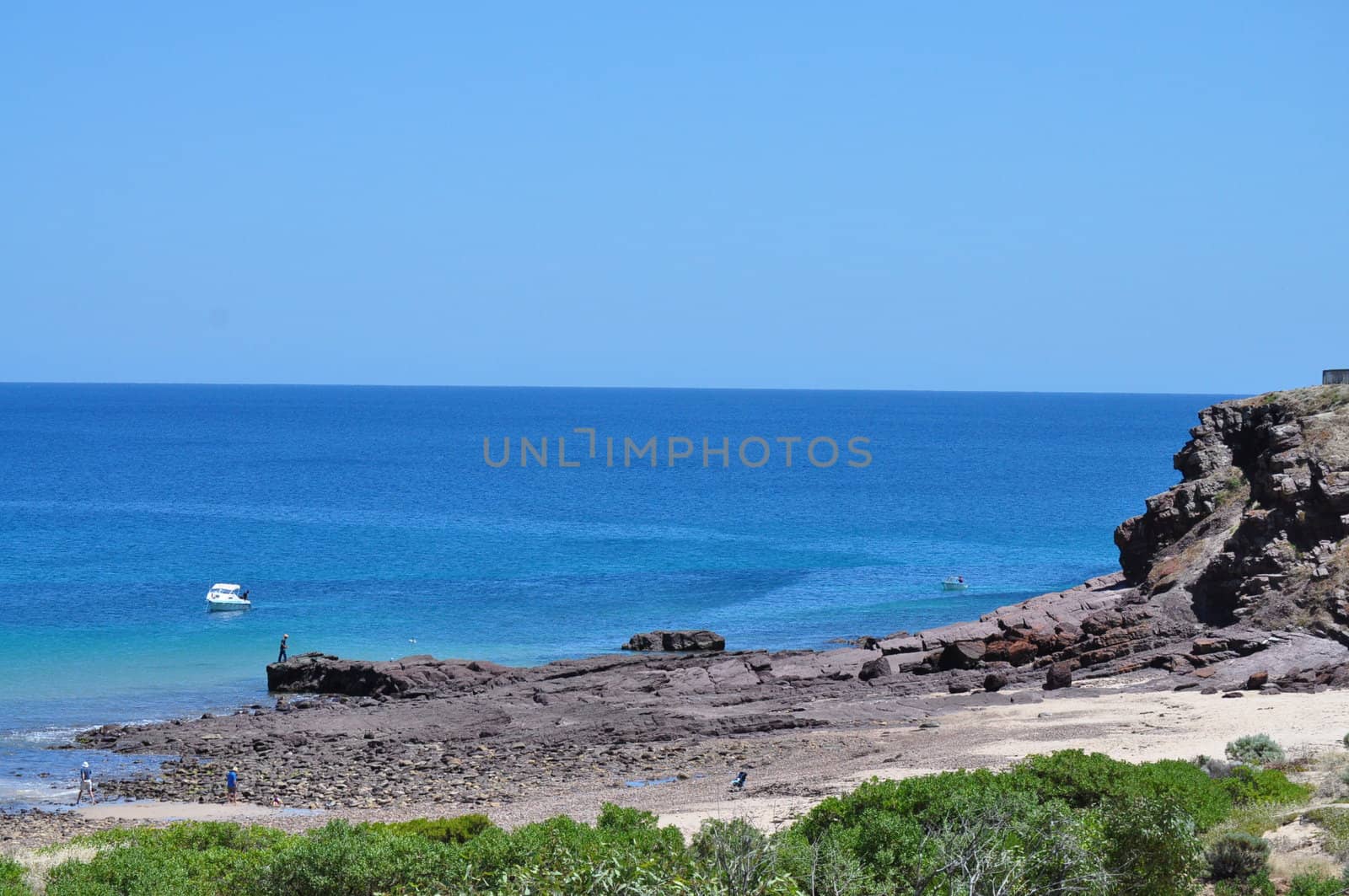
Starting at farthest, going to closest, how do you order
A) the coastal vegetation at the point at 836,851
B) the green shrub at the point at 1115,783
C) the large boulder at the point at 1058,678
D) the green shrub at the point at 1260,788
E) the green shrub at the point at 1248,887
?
the large boulder at the point at 1058,678
the green shrub at the point at 1260,788
the green shrub at the point at 1115,783
the green shrub at the point at 1248,887
the coastal vegetation at the point at 836,851

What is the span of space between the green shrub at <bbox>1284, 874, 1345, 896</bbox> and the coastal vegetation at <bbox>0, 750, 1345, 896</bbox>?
0.11 ft

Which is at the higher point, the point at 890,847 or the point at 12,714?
the point at 890,847

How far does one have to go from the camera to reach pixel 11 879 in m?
16.3

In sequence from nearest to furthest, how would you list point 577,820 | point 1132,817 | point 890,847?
point 1132,817 → point 890,847 → point 577,820

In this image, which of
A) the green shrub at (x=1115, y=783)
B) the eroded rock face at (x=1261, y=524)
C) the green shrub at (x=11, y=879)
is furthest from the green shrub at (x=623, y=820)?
the eroded rock face at (x=1261, y=524)

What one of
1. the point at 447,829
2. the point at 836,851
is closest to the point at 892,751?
the point at 447,829

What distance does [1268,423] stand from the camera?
47.2 metres

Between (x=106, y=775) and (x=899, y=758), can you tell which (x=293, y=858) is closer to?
(x=899, y=758)

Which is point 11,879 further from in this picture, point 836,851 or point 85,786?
point 85,786

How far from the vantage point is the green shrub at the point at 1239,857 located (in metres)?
16.0

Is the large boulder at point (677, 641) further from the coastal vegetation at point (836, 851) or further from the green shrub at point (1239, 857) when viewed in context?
the green shrub at point (1239, 857)

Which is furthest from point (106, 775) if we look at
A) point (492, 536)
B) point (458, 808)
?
point (492, 536)

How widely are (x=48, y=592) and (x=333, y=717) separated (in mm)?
28015

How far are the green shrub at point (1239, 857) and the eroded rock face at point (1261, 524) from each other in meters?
25.7
